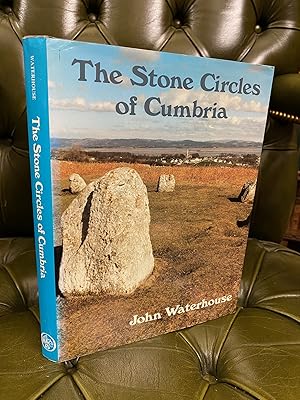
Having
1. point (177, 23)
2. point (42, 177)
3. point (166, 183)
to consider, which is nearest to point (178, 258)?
point (166, 183)

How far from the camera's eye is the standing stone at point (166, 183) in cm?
47

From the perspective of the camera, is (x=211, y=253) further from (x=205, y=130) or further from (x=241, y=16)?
(x=241, y=16)

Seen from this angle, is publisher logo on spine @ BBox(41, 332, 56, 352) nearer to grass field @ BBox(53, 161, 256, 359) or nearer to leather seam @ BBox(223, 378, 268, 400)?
grass field @ BBox(53, 161, 256, 359)

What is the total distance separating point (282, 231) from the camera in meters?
0.91

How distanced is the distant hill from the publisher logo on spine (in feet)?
0.70

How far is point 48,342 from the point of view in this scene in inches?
17.6

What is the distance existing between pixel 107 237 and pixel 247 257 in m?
0.34

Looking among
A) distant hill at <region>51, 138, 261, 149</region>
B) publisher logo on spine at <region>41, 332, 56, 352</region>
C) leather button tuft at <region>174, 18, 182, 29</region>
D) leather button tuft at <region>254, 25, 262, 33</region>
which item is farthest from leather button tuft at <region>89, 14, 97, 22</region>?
publisher logo on spine at <region>41, 332, 56, 352</region>

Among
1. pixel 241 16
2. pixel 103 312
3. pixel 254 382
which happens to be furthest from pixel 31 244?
pixel 241 16

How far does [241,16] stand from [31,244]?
0.59m

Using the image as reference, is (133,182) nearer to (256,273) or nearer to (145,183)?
(145,183)

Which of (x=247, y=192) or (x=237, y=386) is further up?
(x=247, y=192)

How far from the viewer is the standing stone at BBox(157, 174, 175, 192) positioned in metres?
0.47

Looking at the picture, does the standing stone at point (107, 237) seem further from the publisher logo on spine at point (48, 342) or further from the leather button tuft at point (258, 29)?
the leather button tuft at point (258, 29)
